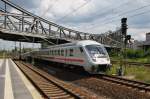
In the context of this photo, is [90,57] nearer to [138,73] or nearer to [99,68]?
[99,68]

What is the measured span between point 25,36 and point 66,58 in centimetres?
5097

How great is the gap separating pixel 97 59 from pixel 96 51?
114 cm

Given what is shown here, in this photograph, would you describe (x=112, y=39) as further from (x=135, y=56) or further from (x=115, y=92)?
(x=115, y=92)

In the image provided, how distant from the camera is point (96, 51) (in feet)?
75.2

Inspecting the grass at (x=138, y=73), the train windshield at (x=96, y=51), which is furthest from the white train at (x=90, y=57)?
the grass at (x=138, y=73)

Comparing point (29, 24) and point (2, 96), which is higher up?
point (29, 24)

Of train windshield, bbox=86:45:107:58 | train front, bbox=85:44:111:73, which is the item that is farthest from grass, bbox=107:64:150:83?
train windshield, bbox=86:45:107:58

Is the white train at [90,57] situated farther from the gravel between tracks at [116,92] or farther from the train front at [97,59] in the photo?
the gravel between tracks at [116,92]

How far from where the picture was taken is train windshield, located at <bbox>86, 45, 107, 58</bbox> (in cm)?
2230

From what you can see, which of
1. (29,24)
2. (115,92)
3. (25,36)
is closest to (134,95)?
(115,92)

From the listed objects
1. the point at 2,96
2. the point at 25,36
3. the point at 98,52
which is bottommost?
the point at 2,96

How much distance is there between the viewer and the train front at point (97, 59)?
21.6 metres

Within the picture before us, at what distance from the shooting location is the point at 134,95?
1327cm

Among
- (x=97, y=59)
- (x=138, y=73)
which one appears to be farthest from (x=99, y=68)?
(x=138, y=73)
